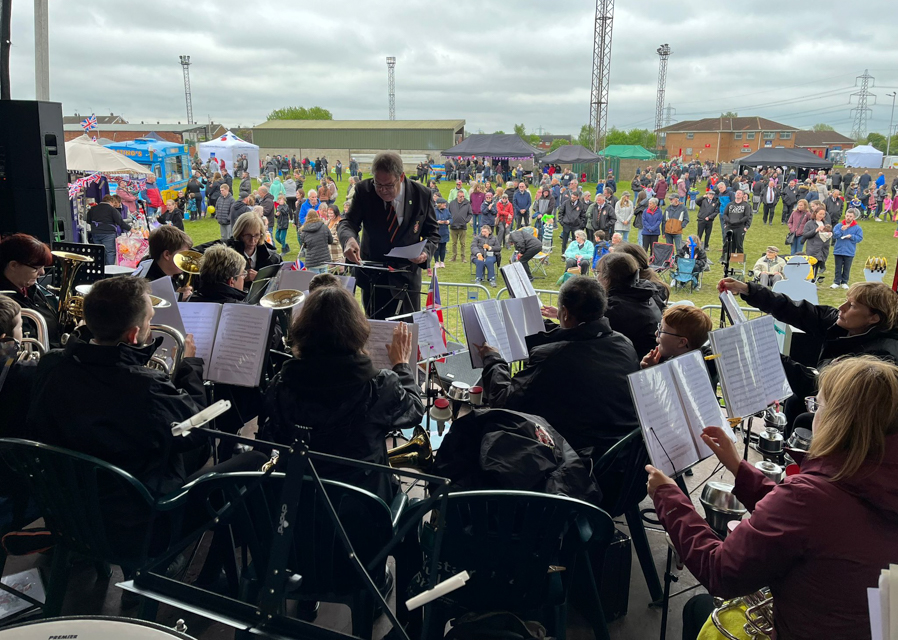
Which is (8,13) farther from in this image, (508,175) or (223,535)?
(508,175)

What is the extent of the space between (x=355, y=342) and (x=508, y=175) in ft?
102

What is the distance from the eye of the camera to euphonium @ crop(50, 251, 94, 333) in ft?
12.8

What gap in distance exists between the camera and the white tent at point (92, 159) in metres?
12.9

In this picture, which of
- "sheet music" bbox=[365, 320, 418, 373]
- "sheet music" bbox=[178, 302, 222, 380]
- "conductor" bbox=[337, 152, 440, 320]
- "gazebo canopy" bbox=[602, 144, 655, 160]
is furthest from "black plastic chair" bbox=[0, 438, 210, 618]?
"gazebo canopy" bbox=[602, 144, 655, 160]

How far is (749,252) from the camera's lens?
54.4 ft

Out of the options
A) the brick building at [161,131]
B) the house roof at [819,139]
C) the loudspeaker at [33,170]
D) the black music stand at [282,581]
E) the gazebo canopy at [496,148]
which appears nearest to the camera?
the black music stand at [282,581]

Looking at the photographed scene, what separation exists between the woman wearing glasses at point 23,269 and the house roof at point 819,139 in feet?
232

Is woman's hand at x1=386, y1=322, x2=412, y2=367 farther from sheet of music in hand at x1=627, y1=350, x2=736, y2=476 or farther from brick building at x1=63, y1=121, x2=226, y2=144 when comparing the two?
brick building at x1=63, y1=121, x2=226, y2=144

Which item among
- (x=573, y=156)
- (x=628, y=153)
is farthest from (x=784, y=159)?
(x=628, y=153)

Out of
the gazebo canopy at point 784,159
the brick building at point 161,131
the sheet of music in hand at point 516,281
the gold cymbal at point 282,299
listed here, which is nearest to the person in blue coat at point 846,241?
the sheet of music in hand at point 516,281

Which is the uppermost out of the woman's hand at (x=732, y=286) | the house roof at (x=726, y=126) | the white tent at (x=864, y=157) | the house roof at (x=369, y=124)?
the house roof at (x=726, y=126)

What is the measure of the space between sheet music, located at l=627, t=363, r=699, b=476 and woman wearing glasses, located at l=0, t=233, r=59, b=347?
354 cm

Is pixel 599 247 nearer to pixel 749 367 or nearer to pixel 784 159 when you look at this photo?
pixel 749 367

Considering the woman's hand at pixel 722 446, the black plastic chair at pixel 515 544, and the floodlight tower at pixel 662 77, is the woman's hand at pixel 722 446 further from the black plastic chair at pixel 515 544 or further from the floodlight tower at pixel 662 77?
the floodlight tower at pixel 662 77
